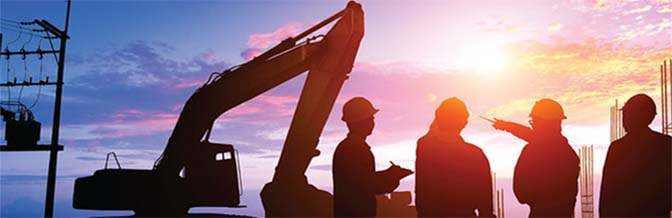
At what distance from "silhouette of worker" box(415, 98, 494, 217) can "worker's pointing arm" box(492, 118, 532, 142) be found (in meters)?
1.33

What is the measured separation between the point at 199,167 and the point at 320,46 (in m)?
4.29

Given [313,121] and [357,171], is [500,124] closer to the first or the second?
[357,171]

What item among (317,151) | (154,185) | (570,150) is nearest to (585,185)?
(317,151)

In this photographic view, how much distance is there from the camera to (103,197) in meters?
18.5

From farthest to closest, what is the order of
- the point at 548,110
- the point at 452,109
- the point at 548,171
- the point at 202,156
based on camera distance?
the point at 202,156
the point at 548,110
the point at 548,171
the point at 452,109

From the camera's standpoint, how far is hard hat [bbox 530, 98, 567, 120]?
7.57 m

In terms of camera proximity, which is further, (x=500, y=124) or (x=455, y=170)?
(x=500, y=124)

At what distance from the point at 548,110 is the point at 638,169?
1.04 metres

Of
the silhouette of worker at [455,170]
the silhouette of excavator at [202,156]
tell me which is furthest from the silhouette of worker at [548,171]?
the silhouette of excavator at [202,156]

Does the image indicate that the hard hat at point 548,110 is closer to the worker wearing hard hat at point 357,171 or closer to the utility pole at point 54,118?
the worker wearing hard hat at point 357,171

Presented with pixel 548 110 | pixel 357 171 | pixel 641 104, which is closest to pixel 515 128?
pixel 548 110

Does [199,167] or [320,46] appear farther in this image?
[199,167]

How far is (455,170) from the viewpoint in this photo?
693 cm

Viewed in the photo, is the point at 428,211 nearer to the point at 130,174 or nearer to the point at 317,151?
the point at 317,151
